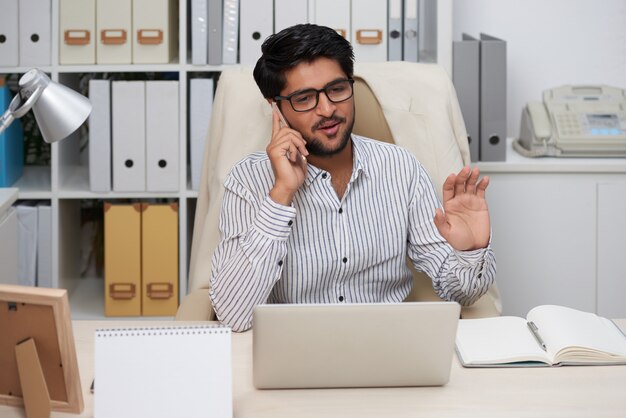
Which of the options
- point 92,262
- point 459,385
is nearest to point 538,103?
point 92,262

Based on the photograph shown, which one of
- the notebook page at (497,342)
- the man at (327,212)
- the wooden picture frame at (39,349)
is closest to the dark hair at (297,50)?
the man at (327,212)

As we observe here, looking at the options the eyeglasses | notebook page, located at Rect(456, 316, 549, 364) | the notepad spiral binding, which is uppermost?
the eyeglasses

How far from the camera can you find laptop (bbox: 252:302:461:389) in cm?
148

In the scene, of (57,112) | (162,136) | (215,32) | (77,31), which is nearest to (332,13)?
(215,32)

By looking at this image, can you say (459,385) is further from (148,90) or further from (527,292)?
(148,90)

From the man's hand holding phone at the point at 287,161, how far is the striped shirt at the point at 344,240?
32 millimetres

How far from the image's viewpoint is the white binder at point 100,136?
3113mm

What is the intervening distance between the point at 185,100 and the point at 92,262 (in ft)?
2.65

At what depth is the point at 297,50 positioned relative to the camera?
6.91ft

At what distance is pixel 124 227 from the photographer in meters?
3.21

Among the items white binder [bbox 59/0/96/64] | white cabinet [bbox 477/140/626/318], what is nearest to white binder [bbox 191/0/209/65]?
white binder [bbox 59/0/96/64]

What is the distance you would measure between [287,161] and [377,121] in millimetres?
470

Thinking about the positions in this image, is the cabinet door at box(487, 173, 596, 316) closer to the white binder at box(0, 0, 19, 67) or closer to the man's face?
the man's face

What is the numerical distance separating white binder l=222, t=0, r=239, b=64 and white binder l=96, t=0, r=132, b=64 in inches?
11.3
